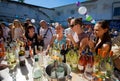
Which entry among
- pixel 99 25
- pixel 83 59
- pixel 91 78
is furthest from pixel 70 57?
pixel 99 25

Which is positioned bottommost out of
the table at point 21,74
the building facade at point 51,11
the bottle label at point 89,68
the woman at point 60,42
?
the table at point 21,74

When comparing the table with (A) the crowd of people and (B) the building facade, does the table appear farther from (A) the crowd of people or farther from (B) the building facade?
(B) the building facade

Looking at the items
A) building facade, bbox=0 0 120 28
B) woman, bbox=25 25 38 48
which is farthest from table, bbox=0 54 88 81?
building facade, bbox=0 0 120 28

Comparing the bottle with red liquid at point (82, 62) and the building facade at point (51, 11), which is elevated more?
the building facade at point (51, 11)

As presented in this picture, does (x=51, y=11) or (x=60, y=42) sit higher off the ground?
(x=51, y=11)

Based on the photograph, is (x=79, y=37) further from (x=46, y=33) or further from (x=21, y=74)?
(x=46, y=33)

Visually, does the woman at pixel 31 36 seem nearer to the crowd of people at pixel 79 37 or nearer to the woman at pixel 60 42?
the crowd of people at pixel 79 37

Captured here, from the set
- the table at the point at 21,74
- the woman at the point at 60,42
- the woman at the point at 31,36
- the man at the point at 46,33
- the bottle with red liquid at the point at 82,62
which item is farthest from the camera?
the man at the point at 46,33

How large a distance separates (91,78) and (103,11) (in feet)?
49.8

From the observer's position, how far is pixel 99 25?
1776 mm

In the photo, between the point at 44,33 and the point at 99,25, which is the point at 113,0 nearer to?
the point at 44,33

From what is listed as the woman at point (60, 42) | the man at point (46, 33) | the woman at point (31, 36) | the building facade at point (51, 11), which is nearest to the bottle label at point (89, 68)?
the woman at point (60, 42)

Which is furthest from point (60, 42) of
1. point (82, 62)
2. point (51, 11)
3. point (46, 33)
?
point (51, 11)

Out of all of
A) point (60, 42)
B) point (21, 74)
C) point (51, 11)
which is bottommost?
point (21, 74)
